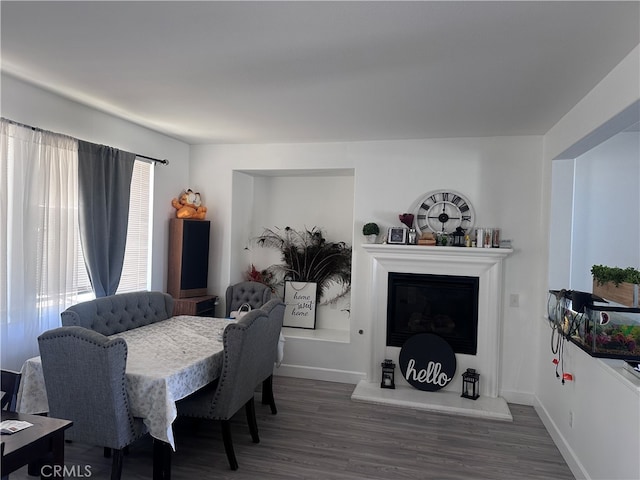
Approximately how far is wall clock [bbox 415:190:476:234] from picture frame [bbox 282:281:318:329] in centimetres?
158

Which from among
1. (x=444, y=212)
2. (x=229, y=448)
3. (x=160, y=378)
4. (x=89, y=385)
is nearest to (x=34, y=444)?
(x=89, y=385)

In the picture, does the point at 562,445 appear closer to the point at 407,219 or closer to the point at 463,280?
the point at 463,280

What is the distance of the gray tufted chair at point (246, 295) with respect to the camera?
4.82m

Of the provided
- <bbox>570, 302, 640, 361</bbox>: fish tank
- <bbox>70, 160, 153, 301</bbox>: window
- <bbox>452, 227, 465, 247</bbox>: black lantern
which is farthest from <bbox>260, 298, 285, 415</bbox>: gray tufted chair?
<bbox>570, 302, 640, 361</bbox>: fish tank

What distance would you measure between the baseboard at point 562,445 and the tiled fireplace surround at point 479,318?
0.30m

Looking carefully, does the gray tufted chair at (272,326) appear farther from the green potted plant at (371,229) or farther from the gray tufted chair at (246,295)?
the green potted plant at (371,229)

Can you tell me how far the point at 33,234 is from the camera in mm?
3201

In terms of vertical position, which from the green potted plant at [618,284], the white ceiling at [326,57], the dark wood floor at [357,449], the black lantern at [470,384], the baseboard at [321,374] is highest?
the white ceiling at [326,57]

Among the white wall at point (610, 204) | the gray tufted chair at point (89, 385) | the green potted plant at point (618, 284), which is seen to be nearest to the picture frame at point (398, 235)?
the white wall at point (610, 204)

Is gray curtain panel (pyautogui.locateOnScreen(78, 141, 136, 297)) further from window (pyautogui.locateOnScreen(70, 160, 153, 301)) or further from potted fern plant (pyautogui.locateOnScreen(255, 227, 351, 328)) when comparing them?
potted fern plant (pyautogui.locateOnScreen(255, 227, 351, 328))

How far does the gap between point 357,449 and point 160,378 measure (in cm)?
164

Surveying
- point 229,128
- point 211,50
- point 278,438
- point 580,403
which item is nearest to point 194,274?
point 229,128

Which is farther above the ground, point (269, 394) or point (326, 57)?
point (326, 57)

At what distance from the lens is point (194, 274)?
4.89 meters
